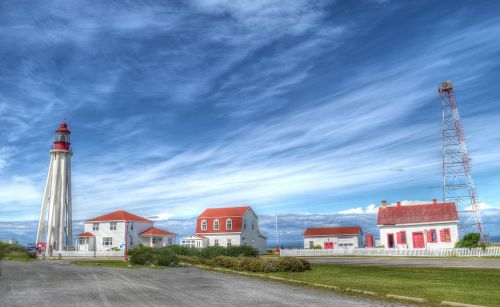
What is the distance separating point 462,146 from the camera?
53.8 metres

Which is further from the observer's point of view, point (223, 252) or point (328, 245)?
point (328, 245)

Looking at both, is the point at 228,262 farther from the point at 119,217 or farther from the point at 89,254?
the point at 119,217

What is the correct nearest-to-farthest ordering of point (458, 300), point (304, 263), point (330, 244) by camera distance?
1. point (458, 300)
2. point (304, 263)
3. point (330, 244)

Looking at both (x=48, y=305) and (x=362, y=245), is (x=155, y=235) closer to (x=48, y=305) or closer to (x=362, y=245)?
(x=362, y=245)

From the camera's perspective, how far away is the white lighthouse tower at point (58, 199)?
57656 mm

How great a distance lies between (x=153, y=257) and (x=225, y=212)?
106ft

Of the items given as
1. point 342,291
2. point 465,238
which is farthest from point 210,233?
point 342,291

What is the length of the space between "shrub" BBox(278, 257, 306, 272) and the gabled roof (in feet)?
126

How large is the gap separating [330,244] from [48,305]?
53.2 m

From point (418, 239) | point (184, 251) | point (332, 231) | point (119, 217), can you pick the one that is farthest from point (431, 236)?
point (119, 217)

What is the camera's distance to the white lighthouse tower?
57656mm

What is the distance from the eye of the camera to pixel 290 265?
79.3 ft

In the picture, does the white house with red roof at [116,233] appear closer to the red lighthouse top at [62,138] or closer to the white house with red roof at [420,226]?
the red lighthouse top at [62,138]

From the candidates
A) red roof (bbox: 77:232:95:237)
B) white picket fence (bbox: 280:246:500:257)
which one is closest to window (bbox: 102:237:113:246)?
red roof (bbox: 77:232:95:237)
